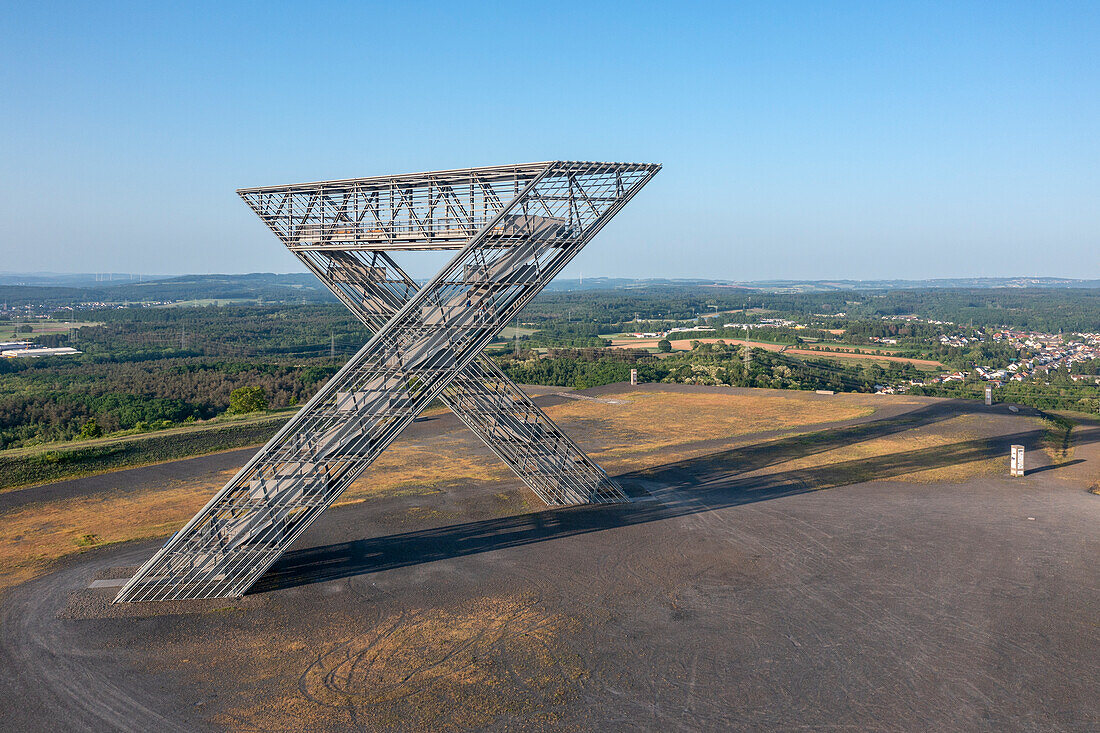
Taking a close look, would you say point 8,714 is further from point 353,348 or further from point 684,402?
point 353,348

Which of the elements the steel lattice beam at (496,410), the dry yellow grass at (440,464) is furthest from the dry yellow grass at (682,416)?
the steel lattice beam at (496,410)

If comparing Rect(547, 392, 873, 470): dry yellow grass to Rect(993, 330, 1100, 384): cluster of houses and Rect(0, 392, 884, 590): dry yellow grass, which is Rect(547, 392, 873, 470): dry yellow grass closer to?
Rect(0, 392, 884, 590): dry yellow grass

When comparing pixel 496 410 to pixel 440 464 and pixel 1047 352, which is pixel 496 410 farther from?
pixel 1047 352

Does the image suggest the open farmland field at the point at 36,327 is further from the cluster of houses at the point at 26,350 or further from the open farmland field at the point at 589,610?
the open farmland field at the point at 589,610

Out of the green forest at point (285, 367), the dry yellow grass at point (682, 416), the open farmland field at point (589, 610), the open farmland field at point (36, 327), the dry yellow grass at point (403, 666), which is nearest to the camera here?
the dry yellow grass at point (403, 666)

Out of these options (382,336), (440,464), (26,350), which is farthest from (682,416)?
(26,350)

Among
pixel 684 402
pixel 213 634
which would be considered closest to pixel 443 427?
pixel 684 402

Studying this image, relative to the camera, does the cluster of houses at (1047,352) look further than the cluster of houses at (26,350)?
No
